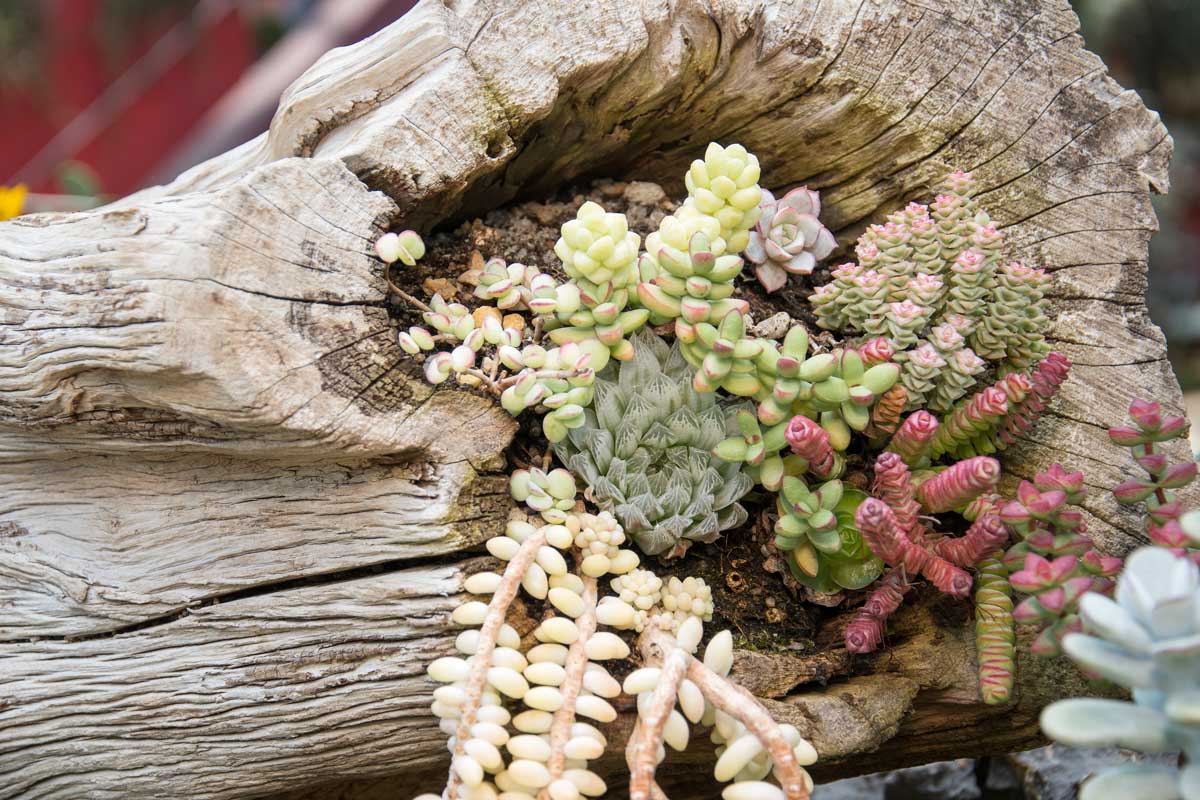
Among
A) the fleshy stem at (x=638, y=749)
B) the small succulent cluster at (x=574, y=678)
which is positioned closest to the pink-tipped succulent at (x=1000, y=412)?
the small succulent cluster at (x=574, y=678)

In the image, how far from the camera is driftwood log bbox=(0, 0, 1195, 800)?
1.58 metres

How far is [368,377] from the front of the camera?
64.0 inches

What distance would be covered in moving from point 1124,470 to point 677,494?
0.87 metres

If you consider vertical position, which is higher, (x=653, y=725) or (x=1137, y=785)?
(x=653, y=725)

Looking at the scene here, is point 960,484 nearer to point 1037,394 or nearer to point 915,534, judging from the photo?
point 915,534

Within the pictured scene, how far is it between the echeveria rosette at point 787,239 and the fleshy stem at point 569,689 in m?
0.75

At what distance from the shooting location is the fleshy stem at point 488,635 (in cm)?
145

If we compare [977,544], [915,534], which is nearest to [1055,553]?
[977,544]

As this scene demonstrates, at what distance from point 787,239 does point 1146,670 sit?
1048 millimetres

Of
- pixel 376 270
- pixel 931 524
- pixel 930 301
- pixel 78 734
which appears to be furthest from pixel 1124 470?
pixel 78 734

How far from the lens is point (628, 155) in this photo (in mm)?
2137

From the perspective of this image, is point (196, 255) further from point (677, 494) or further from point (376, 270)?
point (677, 494)

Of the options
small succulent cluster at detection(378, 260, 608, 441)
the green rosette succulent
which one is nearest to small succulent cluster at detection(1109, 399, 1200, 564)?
the green rosette succulent

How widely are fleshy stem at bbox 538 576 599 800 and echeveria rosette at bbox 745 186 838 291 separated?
0.75 metres
